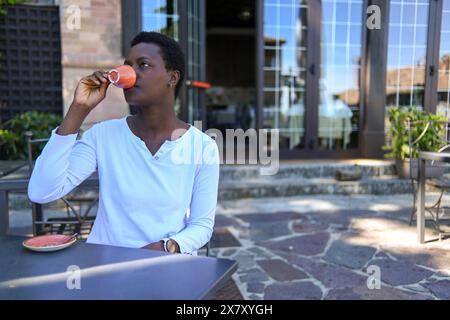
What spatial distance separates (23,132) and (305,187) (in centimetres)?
311

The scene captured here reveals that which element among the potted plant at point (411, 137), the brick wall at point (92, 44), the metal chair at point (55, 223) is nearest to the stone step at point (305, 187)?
the potted plant at point (411, 137)

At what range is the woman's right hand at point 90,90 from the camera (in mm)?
1149

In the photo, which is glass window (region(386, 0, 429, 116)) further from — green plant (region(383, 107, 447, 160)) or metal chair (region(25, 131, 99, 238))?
metal chair (region(25, 131, 99, 238))

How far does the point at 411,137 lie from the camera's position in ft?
14.3

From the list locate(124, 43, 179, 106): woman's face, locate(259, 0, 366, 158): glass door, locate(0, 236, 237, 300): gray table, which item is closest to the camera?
locate(0, 236, 237, 300): gray table

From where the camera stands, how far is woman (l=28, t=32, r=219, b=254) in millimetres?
1303

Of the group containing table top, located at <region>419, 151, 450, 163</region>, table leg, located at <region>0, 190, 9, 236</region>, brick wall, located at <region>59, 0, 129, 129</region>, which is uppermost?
brick wall, located at <region>59, 0, 129, 129</region>

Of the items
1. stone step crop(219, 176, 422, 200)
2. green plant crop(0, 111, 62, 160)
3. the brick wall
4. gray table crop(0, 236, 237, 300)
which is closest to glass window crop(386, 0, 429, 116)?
stone step crop(219, 176, 422, 200)

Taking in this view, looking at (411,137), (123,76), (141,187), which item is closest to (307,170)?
(411,137)

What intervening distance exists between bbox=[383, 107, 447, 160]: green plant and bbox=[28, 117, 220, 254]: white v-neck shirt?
341cm

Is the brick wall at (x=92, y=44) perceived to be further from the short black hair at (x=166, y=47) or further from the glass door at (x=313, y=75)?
the short black hair at (x=166, y=47)

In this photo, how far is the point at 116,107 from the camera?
4.60 meters

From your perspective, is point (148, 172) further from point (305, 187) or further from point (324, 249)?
point (305, 187)

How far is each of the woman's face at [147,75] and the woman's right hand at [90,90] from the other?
0.36ft
